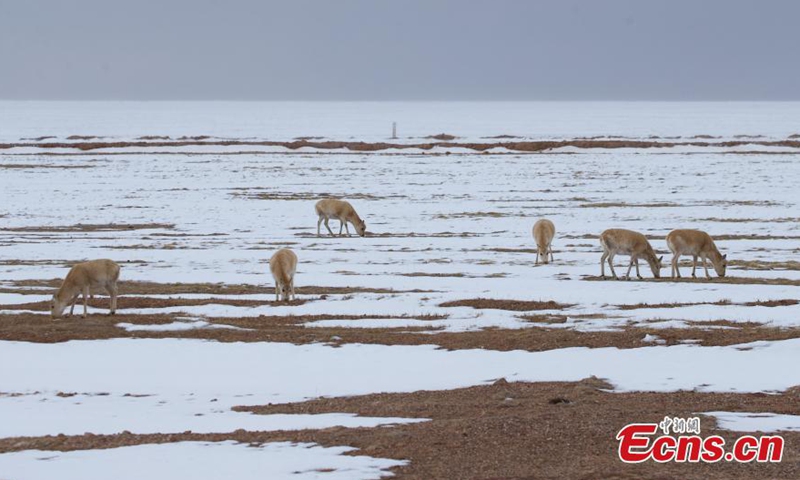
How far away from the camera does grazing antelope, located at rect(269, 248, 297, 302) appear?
21.3 meters

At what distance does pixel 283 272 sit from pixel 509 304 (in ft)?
14.4

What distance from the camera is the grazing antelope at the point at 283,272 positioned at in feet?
69.9

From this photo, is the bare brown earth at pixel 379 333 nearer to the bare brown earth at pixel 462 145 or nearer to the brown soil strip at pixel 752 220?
the brown soil strip at pixel 752 220

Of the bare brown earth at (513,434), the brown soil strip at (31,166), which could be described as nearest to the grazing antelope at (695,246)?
the bare brown earth at (513,434)

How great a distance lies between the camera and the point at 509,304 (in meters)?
20.5

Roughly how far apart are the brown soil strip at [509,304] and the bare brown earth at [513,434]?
19.8 feet

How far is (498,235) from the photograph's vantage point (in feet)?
110

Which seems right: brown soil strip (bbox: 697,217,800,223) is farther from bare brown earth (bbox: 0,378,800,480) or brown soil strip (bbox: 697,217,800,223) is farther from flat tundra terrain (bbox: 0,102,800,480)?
bare brown earth (bbox: 0,378,800,480)

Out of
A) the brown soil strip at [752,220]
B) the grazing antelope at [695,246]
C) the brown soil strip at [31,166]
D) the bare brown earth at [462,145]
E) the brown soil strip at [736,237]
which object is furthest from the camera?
the bare brown earth at [462,145]

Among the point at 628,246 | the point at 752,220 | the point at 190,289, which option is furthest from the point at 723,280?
the point at 752,220

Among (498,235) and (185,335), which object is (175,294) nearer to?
(185,335)

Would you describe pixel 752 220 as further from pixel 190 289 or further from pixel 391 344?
pixel 391 344

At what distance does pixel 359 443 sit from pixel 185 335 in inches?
310

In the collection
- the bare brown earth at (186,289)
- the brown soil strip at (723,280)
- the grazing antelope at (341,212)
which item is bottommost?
the bare brown earth at (186,289)
